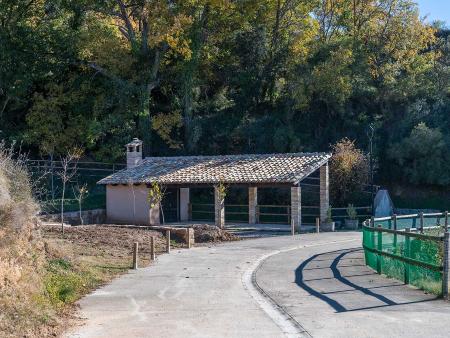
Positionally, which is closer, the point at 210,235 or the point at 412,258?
the point at 412,258

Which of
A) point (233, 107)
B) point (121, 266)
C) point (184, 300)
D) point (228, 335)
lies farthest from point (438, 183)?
point (228, 335)

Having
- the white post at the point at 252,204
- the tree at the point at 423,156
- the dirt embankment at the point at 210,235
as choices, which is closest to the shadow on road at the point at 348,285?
the dirt embankment at the point at 210,235

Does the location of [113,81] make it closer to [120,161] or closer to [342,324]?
[120,161]

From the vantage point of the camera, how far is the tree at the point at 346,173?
4016cm

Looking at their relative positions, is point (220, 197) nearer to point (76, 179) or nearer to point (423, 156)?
point (76, 179)

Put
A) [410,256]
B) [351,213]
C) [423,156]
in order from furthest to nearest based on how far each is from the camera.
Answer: [423,156], [351,213], [410,256]

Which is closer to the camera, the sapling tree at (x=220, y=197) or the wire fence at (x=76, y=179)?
the sapling tree at (x=220, y=197)

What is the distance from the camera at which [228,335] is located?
9.80 meters

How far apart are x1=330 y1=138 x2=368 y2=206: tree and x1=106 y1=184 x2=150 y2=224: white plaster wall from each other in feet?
40.8

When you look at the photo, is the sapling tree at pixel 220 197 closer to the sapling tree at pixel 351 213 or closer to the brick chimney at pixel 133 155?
the brick chimney at pixel 133 155

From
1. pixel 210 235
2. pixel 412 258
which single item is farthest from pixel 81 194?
pixel 412 258

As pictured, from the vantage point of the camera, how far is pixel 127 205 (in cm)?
3603

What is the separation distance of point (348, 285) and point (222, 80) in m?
36.2

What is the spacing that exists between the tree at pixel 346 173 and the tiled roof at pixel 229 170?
449cm
